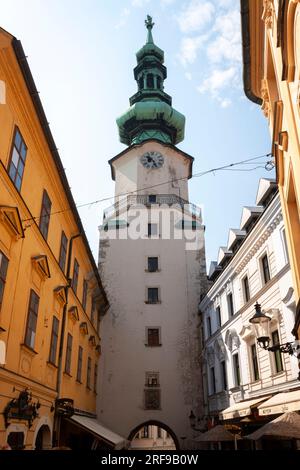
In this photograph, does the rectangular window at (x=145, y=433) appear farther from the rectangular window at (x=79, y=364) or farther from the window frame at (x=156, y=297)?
the rectangular window at (x=79, y=364)

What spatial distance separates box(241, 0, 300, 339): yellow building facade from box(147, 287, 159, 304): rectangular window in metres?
18.7

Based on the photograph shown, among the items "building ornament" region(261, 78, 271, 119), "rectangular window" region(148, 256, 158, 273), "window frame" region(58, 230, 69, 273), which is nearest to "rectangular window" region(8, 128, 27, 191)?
"window frame" region(58, 230, 69, 273)

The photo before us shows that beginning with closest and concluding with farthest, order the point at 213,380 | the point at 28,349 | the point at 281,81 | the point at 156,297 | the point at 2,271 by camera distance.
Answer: the point at 281,81
the point at 2,271
the point at 28,349
the point at 213,380
the point at 156,297

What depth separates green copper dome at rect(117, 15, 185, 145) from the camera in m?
35.8

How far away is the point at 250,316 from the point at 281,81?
11.8m

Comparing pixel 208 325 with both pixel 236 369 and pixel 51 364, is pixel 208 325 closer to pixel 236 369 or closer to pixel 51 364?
pixel 236 369

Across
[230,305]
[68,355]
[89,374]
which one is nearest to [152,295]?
[89,374]

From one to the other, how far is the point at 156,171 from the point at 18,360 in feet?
79.2

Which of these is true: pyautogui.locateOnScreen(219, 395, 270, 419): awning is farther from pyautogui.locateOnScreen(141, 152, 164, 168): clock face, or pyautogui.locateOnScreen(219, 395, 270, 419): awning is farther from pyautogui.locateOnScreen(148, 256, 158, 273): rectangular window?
pyautogui.locateOnScreen(141, 152, 164, 168): clock face

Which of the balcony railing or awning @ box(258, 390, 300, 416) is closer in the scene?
awning @ box(258, 390, 300, 416)

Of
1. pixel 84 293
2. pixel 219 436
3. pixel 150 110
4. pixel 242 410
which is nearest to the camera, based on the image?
pixel 242 410

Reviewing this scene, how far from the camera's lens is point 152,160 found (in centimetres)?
3284

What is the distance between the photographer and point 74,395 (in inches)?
655

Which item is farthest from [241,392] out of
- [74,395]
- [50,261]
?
[50,261]
